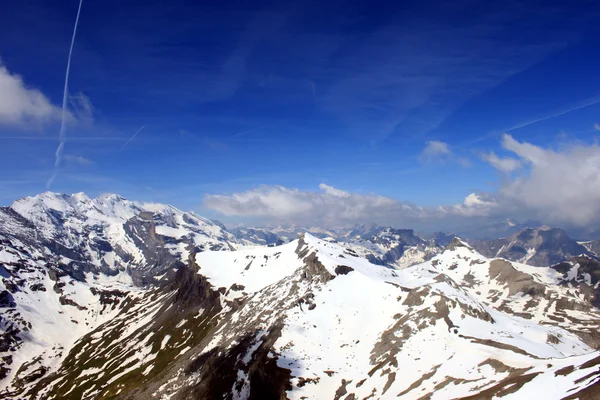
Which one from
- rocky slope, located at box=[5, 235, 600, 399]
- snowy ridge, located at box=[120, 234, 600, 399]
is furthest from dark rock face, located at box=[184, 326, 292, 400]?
snowy ridge, located at box=[120, 234, 600, 399]

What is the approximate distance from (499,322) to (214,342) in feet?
440

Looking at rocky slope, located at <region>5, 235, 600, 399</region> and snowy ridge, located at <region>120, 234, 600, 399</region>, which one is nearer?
rocky slope, located at <region>5, 235, 600, 399</region>

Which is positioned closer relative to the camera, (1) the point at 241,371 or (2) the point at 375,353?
(2) the point at 375,353

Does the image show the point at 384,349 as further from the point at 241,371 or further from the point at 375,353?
the point at 241,371

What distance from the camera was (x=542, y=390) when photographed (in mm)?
54688

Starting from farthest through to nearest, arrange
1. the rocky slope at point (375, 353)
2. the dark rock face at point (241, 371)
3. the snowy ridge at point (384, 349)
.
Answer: the dark rock face at point (241, 371), the snowy ridge at point (384, 349), the rocky slope at point (375, 353)

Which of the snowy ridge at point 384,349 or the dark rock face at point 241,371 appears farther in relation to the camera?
the dark rock face at point 241,371

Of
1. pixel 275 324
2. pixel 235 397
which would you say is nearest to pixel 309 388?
pixel 235 397

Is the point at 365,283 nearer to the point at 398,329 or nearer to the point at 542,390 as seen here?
the point at 398,329

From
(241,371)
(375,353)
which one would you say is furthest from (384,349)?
(241,371)

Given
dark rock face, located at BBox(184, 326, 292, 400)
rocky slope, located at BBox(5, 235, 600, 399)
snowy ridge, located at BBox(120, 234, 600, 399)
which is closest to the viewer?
rocky slope, located at BBox(5, 235, 600, 399)

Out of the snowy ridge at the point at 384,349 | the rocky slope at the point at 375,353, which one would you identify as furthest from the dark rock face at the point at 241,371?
the snowy ridge at the point at 384,349

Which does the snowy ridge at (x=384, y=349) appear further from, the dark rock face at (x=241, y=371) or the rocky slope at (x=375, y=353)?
the dark rock face at (x=241, y=371)

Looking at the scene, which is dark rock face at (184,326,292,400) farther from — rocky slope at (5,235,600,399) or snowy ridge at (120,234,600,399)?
snowy ridge at (120,234,600,399)
